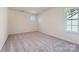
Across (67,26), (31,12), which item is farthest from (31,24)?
(67,26)

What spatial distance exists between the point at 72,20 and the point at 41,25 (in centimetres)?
255

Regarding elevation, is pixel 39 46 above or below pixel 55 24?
below

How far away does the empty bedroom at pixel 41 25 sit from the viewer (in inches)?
→ 125

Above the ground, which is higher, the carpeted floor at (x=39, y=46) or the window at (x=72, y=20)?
the window at (x=72, y=20)

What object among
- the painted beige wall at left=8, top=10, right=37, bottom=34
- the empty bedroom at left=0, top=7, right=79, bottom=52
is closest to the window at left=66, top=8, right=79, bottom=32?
the empty bedroom at left=0, top=7, right=79, bottom=52

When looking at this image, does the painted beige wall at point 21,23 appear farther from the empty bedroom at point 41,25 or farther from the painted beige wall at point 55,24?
the painted beige wall at point 55,24

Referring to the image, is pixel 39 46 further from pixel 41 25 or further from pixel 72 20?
pixel 41 25

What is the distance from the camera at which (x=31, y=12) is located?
182 inches

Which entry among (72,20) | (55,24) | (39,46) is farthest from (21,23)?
(72,20)

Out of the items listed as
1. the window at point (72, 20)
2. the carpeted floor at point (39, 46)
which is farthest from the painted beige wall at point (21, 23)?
the window at point (72, 20)

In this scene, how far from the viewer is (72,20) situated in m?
3.28
